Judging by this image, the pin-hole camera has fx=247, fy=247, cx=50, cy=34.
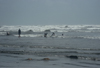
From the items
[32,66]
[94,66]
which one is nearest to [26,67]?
[32,66]

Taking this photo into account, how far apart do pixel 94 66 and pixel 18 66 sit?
14.9ft

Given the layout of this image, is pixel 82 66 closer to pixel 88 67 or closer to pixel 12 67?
pixel 88 67

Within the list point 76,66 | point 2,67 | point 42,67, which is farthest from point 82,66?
point 2,67

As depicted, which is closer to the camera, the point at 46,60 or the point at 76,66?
the point at 76,66

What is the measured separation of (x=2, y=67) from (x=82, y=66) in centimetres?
471

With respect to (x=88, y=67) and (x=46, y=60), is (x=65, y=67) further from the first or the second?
(x=46, y=60)

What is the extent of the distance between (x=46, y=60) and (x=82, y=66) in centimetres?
316

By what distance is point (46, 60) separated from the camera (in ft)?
55.9

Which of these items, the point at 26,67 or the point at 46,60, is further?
the point at 46,60

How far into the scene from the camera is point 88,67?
14.4 metres

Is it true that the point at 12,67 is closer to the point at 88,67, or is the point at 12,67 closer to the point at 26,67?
the point at 26,67

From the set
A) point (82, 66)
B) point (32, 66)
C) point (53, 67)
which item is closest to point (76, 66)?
point (82, 66)

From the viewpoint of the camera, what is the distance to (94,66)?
14.9 metres

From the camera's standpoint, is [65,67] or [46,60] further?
[46,60]
